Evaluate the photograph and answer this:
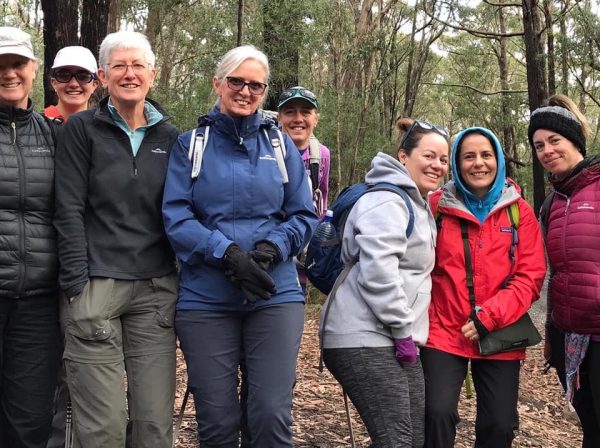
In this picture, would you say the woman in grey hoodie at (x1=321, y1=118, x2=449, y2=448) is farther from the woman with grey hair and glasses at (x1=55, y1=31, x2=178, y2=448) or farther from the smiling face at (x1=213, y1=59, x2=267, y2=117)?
the woman with grey hair and glasses at (x1=55, y1=31, x2=178, y2=448)

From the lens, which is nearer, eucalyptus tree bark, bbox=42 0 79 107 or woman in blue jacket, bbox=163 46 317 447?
woman in blue jacket, bbox=163 46 317 447

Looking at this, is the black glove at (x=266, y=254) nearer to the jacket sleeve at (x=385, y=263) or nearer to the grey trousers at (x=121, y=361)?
the jacket sleeve at (x=385, y=263)

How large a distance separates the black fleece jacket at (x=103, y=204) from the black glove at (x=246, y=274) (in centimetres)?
49

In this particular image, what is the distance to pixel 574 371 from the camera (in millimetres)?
3549

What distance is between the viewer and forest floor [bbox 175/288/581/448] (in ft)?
15.7

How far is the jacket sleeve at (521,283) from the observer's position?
10.9 ft

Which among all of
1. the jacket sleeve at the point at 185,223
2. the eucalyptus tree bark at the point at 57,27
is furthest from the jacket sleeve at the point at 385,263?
the eucalyptus tree bark at the point at 57,27

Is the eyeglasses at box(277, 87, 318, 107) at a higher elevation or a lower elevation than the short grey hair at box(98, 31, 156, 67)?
lower

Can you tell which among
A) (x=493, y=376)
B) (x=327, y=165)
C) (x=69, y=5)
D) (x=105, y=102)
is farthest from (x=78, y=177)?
(x=69, y=5)

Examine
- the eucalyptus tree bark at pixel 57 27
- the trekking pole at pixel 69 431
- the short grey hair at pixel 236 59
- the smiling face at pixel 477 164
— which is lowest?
the trekking pole at pixel 69 431

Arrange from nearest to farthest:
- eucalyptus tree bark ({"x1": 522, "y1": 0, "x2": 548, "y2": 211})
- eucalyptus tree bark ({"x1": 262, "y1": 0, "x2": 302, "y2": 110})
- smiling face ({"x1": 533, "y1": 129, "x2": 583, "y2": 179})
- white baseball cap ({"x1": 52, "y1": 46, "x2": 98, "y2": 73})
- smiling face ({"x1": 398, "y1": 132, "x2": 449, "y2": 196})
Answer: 1. smiling face ({"x1": 398, "y1": 132, "x2": 449, "y2": 196})
2. smiling face ({"x1": 533, "y1": 129, "x2": 583, "y2": 179})
3. white baseball cap ({"x1": 52, "y1": 46, "x2": 98, "y2": 73})
4. eucalyptus tree bark ({"x1": 262, "y1": 0, "x2": 302, "y2": 110})
5. eucalyptus tree bark ({"x1": 522, "y1": 0, "x2": 548, "y2": 211})

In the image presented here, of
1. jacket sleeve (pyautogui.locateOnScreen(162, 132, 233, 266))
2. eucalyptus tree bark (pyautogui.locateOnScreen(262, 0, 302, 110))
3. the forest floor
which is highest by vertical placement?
eucalyptus tree bark (pyautogui.locateOnScreen(262, 0, 302, 110))

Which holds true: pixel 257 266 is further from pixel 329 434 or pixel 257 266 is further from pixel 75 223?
pixel 329 434

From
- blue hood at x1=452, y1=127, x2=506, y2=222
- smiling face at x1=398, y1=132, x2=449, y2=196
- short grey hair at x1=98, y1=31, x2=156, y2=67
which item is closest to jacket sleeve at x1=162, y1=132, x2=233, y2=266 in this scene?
short grey hair at x1=98, y1=31, x2=156, y2=67
